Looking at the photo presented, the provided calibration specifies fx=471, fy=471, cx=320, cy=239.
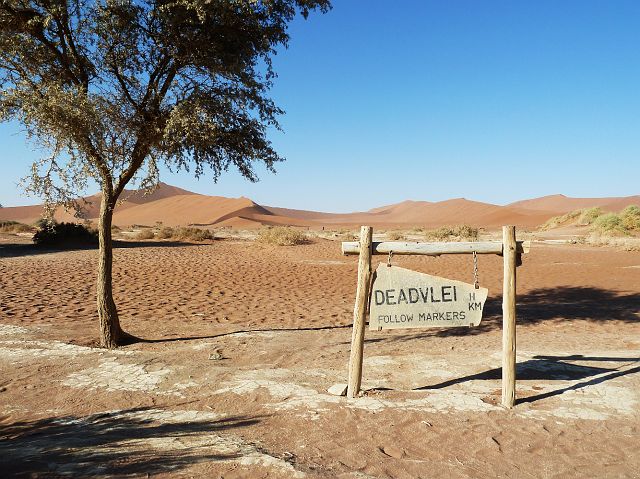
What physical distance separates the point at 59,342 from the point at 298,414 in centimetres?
516

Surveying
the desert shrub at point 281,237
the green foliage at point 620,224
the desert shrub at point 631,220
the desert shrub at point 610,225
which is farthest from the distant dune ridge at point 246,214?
the desert shrub at point 281,237

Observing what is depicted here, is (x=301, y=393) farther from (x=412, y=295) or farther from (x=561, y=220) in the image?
(x=561, y=220)

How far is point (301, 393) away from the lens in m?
5.64

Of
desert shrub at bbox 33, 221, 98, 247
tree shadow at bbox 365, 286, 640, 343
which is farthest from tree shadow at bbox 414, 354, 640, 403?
desert shrub at bbox 33, 221, 98, 247

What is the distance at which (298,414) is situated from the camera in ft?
16.5

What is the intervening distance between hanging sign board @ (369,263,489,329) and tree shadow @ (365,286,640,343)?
10.2 feet

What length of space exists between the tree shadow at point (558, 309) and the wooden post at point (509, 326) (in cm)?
331

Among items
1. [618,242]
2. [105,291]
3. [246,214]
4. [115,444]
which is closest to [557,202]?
[246,214]

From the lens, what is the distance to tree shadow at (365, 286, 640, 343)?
9.18m

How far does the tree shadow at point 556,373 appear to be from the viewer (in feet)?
Answer: 19.8

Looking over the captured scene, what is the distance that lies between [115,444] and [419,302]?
3508 millimetres

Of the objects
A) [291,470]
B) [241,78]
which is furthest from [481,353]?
[241,78]

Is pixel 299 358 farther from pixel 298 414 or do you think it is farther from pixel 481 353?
pixel 481 353

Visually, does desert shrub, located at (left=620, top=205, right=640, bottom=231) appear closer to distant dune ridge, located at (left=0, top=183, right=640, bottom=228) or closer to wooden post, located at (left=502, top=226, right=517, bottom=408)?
distant dune ridge, located at (left=0, top=183, right=640, bottom=228)
